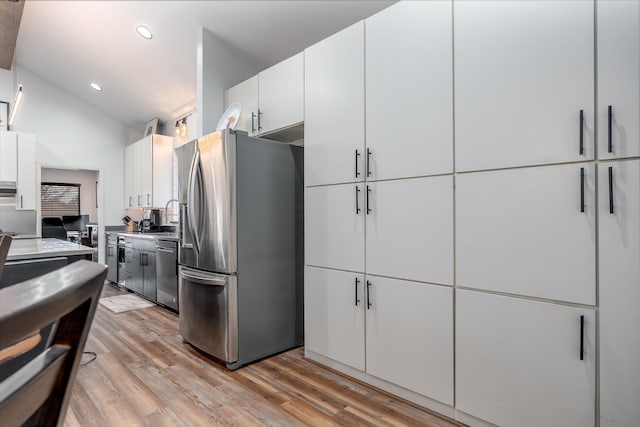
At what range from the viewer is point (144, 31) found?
3639mm

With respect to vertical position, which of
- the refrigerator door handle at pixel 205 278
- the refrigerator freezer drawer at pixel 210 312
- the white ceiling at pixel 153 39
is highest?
the white ceiling at pixel 153 39

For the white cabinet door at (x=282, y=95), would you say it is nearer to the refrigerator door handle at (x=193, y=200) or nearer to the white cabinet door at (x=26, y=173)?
the refrigerator door handle at (x=193, y=200)

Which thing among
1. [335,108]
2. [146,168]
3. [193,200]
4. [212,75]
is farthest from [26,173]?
[335,108]

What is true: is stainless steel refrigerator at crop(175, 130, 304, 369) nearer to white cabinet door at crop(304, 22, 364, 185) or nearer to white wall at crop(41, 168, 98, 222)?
white cabinet door at crop(304, 22, 364, 185)

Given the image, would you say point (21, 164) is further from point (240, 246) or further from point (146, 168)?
point (240, 246)

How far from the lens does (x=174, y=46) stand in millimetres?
3701

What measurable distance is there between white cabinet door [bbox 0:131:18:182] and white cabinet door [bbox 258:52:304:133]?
4.21 meters

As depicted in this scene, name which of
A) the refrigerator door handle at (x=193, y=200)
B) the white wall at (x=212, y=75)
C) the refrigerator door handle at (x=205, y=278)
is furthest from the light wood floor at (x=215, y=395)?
the white wall at (x=212, y=75)

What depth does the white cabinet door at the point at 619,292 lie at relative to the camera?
1.32 metres

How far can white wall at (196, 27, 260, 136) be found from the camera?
330cm

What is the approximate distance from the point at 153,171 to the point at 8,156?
1870 mm

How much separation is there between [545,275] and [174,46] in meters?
3.95

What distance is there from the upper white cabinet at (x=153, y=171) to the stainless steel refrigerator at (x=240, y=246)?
8.41ft

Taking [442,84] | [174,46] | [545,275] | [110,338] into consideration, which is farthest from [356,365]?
[174,46]
